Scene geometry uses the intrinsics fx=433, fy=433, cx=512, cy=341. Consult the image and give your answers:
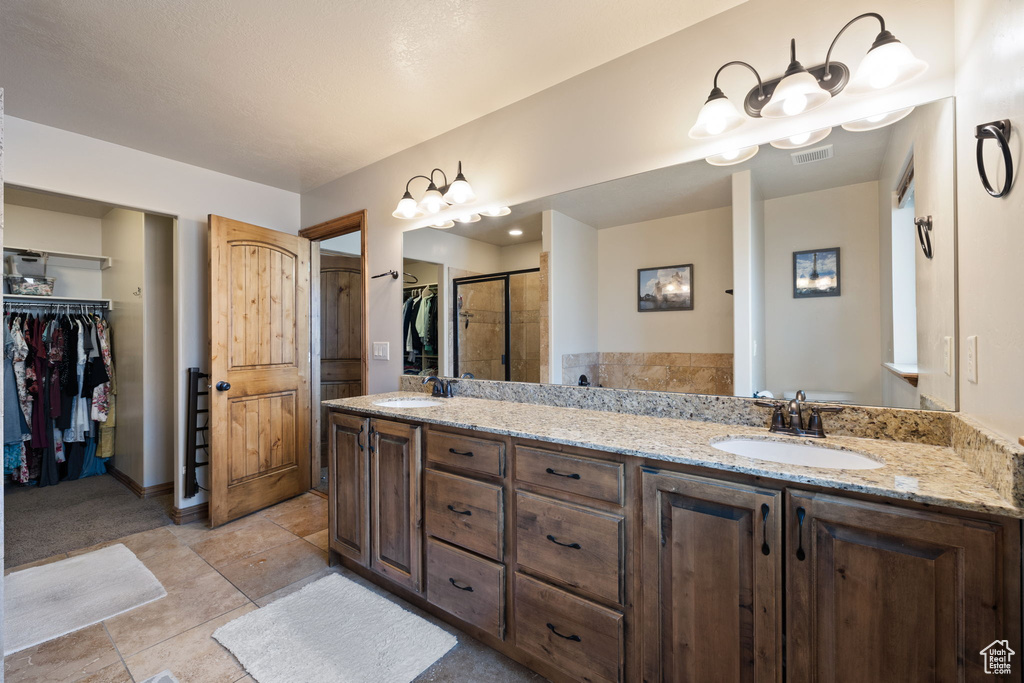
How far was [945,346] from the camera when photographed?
1317 mm

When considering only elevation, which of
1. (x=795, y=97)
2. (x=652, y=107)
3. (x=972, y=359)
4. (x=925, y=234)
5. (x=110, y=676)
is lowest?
(x=110, y=676)

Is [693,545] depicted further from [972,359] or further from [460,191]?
[460,191]

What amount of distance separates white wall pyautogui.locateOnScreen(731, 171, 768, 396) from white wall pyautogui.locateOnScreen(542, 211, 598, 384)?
60cm

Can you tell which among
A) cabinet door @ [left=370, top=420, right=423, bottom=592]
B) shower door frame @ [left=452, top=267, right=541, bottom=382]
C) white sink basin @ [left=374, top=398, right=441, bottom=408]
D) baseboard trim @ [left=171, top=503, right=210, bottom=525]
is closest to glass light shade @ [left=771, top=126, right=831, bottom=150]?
shower door frame @ [left=452, top=267, right=541, bottom=382]

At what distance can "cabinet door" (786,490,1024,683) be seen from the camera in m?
0.89

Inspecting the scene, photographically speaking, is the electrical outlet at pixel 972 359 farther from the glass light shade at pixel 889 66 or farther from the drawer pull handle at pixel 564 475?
the drawer pull handle at pixel 564 475

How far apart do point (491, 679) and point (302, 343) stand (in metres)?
2.74

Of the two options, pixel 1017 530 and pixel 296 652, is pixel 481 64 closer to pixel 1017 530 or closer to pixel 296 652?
pixel 1017 530

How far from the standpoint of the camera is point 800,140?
61.1 inches

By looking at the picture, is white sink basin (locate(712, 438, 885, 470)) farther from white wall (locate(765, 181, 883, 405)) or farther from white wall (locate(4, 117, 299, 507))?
white wall (locate(4, 117, 299, 507))

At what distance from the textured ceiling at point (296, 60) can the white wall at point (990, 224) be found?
81cm

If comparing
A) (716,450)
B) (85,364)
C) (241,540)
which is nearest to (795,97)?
(716,450)

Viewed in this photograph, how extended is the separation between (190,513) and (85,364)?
194 cm

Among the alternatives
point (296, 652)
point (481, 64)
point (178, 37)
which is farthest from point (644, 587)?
point (178, 37)
